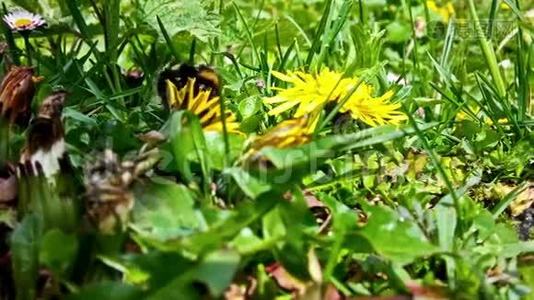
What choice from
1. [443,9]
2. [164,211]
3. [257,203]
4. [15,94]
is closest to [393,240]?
[257,203]

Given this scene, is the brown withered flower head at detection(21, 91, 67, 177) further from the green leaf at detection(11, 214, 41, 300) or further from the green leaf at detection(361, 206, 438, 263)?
the green leaf at detection(361, 206, 438, 263)

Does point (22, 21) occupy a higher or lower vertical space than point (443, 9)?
higher

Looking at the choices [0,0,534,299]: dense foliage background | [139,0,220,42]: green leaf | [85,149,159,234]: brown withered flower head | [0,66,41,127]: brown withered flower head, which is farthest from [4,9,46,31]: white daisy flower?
[85,149,159,234]: brown withered flower head

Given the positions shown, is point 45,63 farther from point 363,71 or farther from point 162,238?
point 162,238

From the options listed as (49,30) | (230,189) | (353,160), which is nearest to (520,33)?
(353,160)

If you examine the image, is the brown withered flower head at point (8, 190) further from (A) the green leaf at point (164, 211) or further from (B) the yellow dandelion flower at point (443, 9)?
(B) the yellow dandelion flower at point (443, 9)

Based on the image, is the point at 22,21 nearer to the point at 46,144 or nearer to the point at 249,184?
the point at 46,144

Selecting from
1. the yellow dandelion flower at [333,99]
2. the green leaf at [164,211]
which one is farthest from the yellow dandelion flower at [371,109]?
the green leaf at [164,211]
